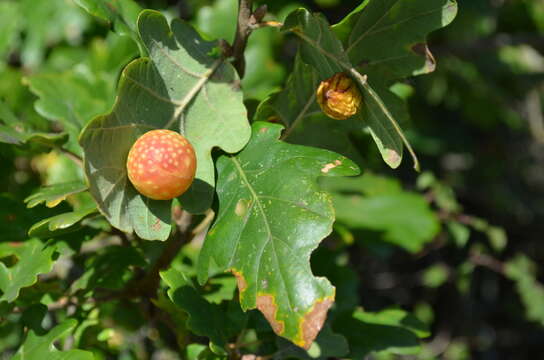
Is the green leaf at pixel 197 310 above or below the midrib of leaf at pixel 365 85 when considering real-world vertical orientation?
below

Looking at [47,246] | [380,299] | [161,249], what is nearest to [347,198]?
[161,249]

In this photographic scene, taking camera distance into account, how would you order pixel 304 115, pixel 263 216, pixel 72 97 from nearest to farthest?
pixel 263 216 → pixel 304 115 → pixel 72 97

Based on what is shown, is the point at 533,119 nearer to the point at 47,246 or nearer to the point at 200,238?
the point at 200,238

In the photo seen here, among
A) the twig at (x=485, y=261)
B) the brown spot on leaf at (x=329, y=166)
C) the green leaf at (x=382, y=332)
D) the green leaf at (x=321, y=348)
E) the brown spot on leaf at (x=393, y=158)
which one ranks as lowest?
the twig at (x=485, y=261)

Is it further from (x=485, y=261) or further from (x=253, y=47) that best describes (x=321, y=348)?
(x=485, y=261)

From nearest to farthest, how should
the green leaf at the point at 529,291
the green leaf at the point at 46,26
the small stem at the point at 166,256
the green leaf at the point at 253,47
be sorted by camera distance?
the small stem at the point at 166,256 < the green leaf at the point at 253,47 < the green leaf at the point at 46,26 < the green leaf at the point at 529,291

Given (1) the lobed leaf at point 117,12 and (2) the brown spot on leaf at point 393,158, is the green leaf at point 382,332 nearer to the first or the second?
(2) the brown spot on leaf at point 393,158

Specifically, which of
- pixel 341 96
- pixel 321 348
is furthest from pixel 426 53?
pixel 321 348

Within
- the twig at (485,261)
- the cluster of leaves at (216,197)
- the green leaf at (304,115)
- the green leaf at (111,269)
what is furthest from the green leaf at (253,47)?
the twig at (485,261)

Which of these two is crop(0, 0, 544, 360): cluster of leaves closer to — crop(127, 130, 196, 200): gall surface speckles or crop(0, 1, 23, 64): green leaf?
crop(127, 130, 196, 200): gall surface speckles
